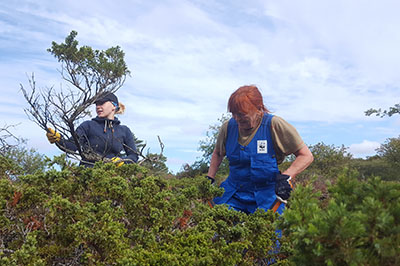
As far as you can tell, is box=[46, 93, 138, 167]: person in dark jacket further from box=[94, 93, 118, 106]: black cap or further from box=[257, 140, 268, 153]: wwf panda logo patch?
box=[257, 140, 268, 153]: wwf panda logo patch

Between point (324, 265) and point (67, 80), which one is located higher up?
point (67, 80)

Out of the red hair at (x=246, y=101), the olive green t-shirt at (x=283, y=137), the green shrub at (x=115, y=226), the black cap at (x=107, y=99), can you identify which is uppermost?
the black cap at (x=107, y=99)

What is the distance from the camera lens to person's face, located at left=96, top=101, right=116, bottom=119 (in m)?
7.28

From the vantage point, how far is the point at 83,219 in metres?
2.91

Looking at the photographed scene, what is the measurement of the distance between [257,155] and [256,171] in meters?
0.17

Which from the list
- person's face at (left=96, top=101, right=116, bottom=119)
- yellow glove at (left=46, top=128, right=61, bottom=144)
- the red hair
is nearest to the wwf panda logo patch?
the red hair

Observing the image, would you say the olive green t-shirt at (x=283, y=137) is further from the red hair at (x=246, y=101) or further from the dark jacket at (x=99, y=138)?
the dark jacket at (x=99, y=138)

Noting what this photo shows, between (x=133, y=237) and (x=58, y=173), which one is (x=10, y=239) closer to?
(x=58, y=173)

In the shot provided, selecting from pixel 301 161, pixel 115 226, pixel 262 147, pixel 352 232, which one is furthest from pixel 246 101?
pixel 352 232

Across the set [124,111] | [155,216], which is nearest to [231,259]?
[155,216]

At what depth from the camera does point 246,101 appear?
13.2ft

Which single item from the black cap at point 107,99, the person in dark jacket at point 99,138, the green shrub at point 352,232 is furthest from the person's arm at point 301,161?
the black cap at point 107,99

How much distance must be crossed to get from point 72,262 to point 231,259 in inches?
46.8

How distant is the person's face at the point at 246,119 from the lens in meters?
4.06
